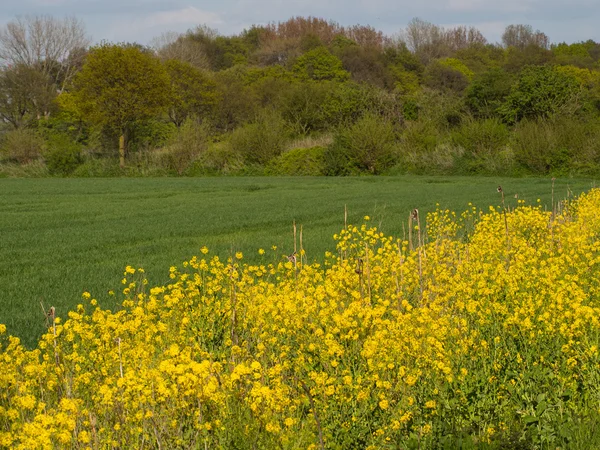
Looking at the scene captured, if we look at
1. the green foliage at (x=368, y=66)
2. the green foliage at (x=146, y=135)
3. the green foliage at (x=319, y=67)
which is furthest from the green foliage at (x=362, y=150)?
the green foliage at (x=368, y=66)

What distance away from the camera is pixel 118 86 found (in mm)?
43000

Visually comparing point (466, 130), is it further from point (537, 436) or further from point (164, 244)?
point (537, 436)

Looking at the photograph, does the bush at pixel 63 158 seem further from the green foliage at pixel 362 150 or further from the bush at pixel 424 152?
the bush at pixel 424 152

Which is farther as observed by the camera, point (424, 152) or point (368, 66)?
point (368, 66)

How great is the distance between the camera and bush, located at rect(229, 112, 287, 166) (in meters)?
37.8

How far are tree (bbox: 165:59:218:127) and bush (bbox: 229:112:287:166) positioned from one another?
1582 centimetres

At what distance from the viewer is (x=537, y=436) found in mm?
3371

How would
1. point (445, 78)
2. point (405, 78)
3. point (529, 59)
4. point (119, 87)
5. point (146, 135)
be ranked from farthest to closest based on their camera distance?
1. point (405, 78)
2. point (445, 78)
3. point (529, 59)
4. point (146, 135)
5. point (119, 87)

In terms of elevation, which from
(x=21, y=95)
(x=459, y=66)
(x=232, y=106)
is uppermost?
(x=459, y=66)

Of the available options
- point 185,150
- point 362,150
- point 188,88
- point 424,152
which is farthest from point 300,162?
point 188,88

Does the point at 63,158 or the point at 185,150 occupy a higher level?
the point at 185,150

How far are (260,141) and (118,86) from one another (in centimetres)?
1093

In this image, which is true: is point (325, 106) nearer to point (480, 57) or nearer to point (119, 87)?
point (119, 87)

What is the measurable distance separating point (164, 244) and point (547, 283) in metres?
7.68
